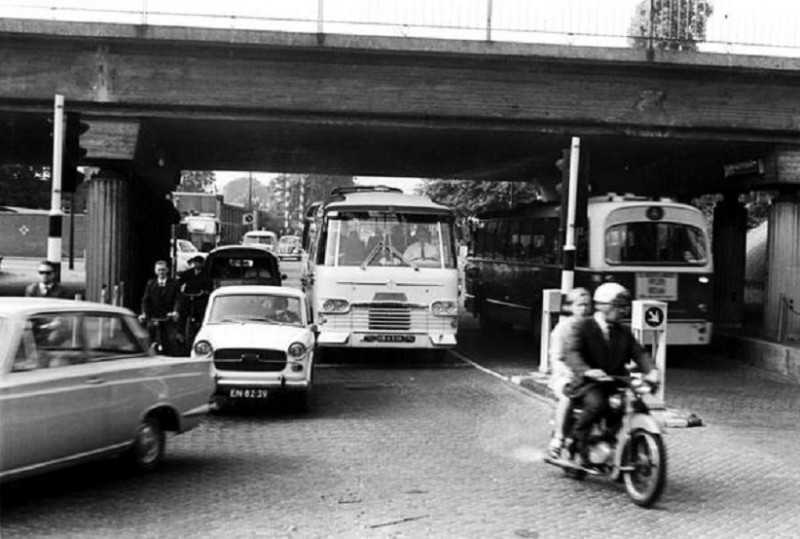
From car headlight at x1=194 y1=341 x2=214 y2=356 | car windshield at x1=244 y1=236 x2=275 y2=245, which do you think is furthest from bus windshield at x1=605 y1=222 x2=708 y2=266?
car windshield at x1=244 y1=236 x2=275 y2=245

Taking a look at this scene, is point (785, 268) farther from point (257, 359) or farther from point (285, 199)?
point (285, 199)

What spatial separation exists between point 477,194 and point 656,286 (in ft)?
106

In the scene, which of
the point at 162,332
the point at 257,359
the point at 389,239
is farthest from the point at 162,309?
the point at 389,239

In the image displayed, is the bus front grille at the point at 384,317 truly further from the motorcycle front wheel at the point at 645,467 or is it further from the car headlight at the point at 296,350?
the motorcycle front wheel at the point at 645,467

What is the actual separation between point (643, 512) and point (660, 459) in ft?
1.48

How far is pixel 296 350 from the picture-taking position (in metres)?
11.5

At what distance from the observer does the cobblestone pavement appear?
6832 millimetres

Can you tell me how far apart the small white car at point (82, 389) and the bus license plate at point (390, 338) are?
7232 mm

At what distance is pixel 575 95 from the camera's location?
1733cm

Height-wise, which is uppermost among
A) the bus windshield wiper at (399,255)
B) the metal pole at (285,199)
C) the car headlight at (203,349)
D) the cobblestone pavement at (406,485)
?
the metal pole at (285,199)

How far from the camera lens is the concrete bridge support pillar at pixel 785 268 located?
60.4 ft

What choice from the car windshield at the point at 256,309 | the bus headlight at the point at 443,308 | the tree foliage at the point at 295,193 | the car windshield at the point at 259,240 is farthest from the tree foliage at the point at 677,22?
the tree foliage at the point at 295,193

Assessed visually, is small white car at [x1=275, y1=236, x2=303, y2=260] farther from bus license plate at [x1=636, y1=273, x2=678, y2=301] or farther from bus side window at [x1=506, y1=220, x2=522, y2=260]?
bus license plate at [x1=636, y1=273, x2=678, y2=301]

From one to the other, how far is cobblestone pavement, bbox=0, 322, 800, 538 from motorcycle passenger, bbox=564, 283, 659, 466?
0.78 meters
